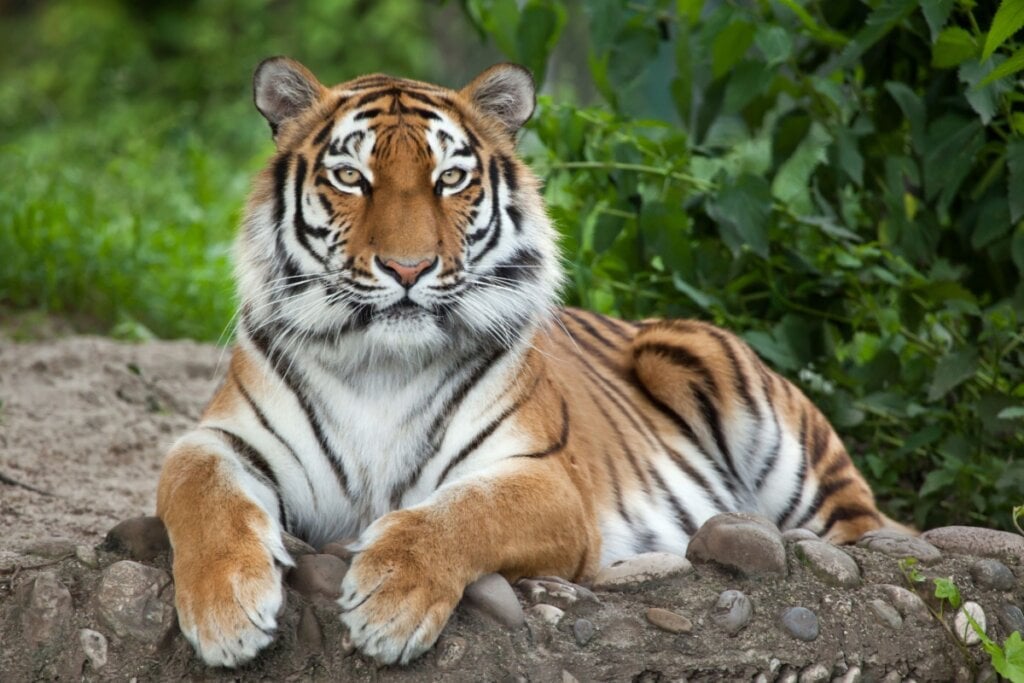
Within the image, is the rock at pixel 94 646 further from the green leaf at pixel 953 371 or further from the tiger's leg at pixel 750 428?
the green leaf at pixel 953 371

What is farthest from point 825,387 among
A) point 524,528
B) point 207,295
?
point 207,295

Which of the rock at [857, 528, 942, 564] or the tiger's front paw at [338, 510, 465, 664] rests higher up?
the tiger's front paw at [338, 510, 465, 664]

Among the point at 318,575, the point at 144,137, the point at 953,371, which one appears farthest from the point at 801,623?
the point at 144,137

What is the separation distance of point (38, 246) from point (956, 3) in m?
4.04

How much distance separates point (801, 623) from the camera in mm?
2934

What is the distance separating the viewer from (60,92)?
11664mm

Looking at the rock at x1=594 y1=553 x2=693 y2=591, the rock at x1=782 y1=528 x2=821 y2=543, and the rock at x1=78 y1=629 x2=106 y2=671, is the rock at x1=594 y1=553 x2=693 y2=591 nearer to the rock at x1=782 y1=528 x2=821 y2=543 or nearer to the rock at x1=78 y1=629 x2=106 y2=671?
the rock at x1=782 y1=528 x2=821 y2=543

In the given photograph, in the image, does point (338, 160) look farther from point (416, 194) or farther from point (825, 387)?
point (825, 387)

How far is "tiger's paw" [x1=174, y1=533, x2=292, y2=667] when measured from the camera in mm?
2516

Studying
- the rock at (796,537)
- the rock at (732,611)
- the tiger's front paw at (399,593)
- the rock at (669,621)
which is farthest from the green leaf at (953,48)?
the tiger's front paw at (399,593)

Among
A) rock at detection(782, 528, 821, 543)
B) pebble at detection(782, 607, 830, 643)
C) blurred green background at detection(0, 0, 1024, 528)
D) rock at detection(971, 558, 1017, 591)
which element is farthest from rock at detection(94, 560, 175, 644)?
blurred green background at detection(0, 0, 1024, 528)

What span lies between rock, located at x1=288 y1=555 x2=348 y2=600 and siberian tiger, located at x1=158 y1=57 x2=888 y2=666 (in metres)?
0.10

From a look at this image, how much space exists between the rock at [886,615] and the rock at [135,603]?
1.51 meters

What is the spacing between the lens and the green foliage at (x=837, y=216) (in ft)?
12.9
